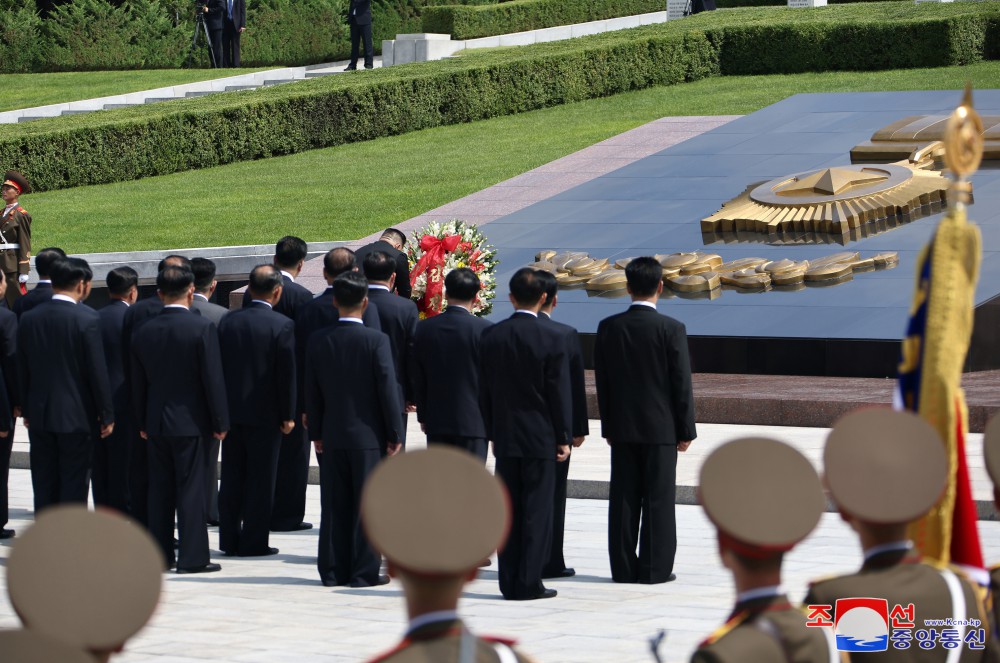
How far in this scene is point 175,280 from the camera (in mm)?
8258

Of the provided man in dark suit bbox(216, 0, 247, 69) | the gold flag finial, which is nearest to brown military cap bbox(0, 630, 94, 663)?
the gold flag finial

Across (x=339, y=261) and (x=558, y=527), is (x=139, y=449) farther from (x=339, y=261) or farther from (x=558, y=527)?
(x=558, y=527)

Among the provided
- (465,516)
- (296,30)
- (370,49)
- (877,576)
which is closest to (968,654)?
(877,576)

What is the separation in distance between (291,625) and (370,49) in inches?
878

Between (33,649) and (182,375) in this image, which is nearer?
(33,649)

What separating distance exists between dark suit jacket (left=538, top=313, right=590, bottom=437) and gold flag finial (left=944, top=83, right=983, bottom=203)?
385 centimetres

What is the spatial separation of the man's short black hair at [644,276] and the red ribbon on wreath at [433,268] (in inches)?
107

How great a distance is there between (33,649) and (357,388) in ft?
18.0

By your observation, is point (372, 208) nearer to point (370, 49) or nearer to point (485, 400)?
point (370, 49)

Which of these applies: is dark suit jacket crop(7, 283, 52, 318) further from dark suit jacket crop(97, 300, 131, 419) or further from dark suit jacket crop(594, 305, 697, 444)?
dark suit jacket crop(594, 305, 697, 444)

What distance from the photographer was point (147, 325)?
27.2 feet

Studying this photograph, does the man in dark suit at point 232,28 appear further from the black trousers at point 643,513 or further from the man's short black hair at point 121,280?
the black trousers at point 643,513

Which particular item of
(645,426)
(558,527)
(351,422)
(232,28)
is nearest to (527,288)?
(645,426)

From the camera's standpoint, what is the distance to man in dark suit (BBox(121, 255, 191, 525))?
870cm
